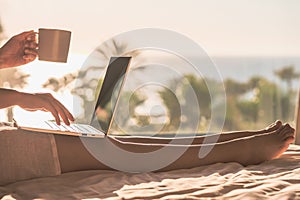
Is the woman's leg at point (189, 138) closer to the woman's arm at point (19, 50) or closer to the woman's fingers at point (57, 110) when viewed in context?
the woman's fingers at point (57, 110)

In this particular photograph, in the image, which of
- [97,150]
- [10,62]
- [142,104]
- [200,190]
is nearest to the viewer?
[200,190]

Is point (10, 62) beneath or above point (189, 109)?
above

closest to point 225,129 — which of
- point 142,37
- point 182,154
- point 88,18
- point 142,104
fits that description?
point 142,104

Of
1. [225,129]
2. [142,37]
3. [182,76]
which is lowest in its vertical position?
[225,129]

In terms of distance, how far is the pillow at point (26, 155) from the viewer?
1485 millimetres

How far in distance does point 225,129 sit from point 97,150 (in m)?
→ 2.28

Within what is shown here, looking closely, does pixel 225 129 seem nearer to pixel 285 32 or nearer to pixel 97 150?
pixel 285 32

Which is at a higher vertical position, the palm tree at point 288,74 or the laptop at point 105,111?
the palm tree at point 288,74

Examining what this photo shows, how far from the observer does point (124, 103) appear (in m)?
3.39

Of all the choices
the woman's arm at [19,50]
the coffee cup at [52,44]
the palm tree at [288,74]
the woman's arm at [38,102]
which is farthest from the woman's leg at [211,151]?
the palm tree at [288,74]

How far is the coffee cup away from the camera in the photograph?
167cm

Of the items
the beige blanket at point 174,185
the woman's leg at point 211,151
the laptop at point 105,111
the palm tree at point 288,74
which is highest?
the palm tree at point 288,74

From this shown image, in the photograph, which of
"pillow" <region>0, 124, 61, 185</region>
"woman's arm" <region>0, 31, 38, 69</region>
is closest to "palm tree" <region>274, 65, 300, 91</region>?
"woman's arm" <region>0, 31, 38, 69</region>

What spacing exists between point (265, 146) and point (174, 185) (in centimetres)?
51
